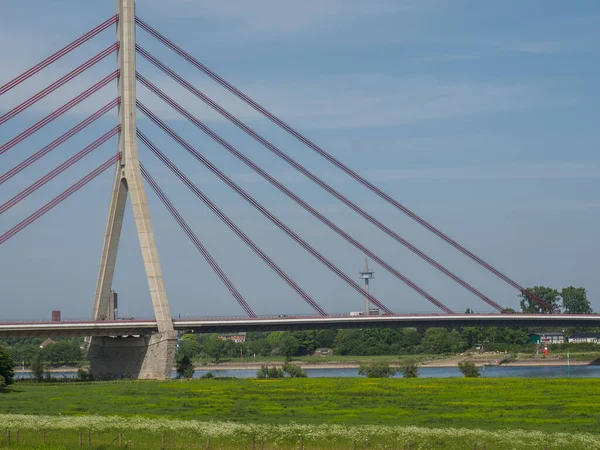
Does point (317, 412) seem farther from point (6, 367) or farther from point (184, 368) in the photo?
point (184, 368)

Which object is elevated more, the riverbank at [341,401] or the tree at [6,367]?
the tree at [6,367]

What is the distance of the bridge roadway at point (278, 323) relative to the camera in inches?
4023

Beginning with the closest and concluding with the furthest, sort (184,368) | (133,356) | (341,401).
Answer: (341,401)
(133,356)
(184,368)

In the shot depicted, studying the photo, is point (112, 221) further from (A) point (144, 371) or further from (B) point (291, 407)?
(B) point (291, 407)

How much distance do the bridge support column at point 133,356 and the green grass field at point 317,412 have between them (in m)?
4.97

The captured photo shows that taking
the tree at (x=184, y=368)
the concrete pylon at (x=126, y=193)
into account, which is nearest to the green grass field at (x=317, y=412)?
the concrete pylon at (x=126, y=193)

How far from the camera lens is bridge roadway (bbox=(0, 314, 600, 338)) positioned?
102188 millimetres

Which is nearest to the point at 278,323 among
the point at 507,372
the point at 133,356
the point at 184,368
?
the point at 184,368

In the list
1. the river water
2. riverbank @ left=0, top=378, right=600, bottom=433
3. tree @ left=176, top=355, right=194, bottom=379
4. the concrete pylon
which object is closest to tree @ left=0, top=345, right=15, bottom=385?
riverbank @ left=0, top=378, right=600, bottom=433

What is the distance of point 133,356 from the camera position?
11012 cm

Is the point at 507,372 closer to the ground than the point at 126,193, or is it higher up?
closer to the ground

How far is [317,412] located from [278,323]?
4484 cm

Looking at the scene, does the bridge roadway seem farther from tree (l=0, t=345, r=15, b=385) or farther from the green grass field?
the green grass field

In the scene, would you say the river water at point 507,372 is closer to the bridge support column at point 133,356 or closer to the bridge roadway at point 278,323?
the bridge roadway at point 278,323
